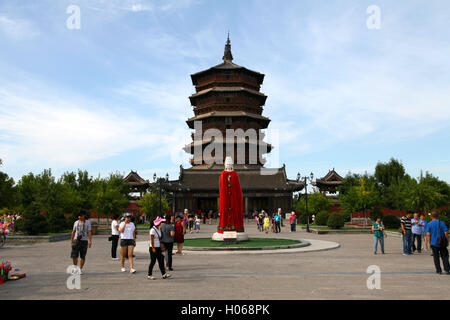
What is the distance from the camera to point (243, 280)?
8797 mm

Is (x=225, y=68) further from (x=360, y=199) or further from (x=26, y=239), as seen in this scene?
(x=26, y=239)

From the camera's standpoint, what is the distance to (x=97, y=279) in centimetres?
916

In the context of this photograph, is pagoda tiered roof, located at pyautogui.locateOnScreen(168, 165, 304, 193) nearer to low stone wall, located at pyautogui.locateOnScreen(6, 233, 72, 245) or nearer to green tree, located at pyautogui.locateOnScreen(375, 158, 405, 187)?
green tree, located at pyautogui.locateOnScreen(375, 158, 405, 187)

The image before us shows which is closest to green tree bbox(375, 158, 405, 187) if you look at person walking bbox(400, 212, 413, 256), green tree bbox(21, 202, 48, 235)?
person walking bbox(400, 212, 413, 256)

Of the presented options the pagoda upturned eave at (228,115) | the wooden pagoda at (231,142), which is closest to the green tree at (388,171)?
the wooden pagoda at (231,142)

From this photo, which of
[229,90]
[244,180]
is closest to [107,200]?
[244,180]

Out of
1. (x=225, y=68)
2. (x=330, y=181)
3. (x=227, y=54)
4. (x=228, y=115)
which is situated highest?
(x=227, y=54)

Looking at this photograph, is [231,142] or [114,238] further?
[231,142]

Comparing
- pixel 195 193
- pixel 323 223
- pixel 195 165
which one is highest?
pixel 195 165
